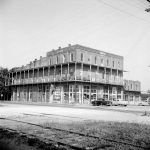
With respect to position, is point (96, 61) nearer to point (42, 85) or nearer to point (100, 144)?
point (42, 85)

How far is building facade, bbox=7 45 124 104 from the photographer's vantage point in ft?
153

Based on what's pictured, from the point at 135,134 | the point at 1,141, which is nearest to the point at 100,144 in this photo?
the point at 135,134

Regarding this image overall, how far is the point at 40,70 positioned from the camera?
5697 cm

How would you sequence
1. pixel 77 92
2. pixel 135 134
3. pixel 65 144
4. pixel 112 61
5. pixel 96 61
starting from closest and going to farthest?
pixel 65 144, pixel 135 134, pixel 77 92, pixel 96 61, pixel 112 61

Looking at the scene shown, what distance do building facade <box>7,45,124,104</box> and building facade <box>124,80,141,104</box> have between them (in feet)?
26.3

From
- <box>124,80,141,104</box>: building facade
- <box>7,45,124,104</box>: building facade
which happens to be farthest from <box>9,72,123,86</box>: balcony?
<box>124,80,141,104</box>: building facade

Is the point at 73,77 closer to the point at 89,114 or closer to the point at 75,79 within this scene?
the point at 75,79

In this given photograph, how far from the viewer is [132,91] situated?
65.6 metres

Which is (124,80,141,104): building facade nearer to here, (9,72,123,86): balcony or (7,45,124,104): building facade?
(7,45,124,104): building facade

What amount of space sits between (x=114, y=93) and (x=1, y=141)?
4776 centimetres

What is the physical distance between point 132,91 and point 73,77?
26.4 metres

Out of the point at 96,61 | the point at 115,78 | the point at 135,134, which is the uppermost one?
the point at 96,61

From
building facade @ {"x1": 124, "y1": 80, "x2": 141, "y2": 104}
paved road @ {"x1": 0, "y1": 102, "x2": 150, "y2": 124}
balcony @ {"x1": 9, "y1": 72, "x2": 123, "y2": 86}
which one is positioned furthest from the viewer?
building facade @ {"x1": 124, "y1": 80, "x2": 141, "y2": 104}

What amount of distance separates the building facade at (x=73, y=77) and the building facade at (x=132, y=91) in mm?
8028
